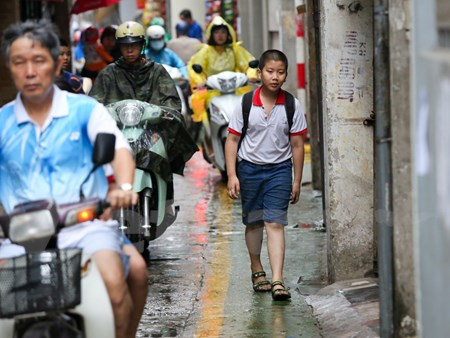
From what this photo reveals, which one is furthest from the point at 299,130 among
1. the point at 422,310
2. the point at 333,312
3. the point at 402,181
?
the point at 422,310

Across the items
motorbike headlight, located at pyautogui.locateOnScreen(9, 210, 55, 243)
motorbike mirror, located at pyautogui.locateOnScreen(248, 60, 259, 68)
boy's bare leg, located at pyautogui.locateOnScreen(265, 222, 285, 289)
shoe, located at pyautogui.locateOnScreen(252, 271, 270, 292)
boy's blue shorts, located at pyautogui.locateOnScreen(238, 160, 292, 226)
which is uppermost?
motorbike mirror, located at pyautogui.locateOnScreen(248, 60, 259, 68)

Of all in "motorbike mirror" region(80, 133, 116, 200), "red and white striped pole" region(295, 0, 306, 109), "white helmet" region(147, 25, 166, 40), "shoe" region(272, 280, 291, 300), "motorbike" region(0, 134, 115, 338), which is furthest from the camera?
"red and white striped pole" region(295, 0, 306, 109)

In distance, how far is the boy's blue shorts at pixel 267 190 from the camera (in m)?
8.90

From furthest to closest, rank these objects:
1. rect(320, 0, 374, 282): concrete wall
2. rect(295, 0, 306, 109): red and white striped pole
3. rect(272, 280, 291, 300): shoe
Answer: rect(295, 0, 306, 109): red and white striped pole
rect(320, 0, 374, 282): concrete wall
rect(272, 280, 291, 300): shoe

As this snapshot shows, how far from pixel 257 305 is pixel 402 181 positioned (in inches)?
105

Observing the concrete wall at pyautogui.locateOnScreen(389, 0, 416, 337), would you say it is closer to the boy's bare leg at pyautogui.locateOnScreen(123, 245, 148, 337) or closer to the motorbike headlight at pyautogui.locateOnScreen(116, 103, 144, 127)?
the boy's bare leg at pyautogui.locateOnScreen(123, 245, 148, 337)

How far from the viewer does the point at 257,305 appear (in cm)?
866

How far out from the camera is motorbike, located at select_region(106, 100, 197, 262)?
988cm

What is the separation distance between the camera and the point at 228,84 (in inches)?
605

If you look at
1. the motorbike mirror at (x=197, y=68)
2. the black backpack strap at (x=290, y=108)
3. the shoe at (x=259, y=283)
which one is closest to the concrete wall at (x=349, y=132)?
the black backpack strap at (x=290, y=108)

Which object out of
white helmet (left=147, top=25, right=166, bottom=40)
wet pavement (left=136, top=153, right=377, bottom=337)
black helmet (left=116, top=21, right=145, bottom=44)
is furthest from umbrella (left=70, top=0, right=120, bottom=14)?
black helmet (left=116, top=21, right=145, bottom=44)

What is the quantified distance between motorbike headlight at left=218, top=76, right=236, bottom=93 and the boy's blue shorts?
6.36 metres

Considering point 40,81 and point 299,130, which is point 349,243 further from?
point 40,81

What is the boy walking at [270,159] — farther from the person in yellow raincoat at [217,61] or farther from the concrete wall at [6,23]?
the concrete wall at [6,23]
